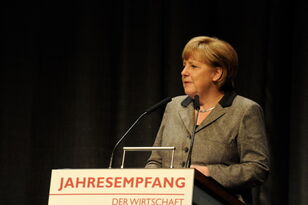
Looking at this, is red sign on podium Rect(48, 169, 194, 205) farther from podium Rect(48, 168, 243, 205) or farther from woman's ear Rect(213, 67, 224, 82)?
woman's ear Rect(213, 67, 224, 82)

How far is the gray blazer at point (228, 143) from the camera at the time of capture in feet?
8.29

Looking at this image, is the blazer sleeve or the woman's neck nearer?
the blazer sleeve

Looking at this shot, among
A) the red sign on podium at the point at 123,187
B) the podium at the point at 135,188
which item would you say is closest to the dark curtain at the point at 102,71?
the podium at the point at 135,188

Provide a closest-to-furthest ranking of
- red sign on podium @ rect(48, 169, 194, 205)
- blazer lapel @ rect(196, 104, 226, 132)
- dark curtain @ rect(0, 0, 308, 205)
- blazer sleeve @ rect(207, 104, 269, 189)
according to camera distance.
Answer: red sign on podium @ rect(48, 169, 194, 205) < blazer sleeve @ rect(207, 104, 269, 189) < blazer lapel @ rect(196, 104, 226, 132) < dark curtain @ rect(0, 0, 308, 205)

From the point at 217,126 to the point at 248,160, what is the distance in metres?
0.22

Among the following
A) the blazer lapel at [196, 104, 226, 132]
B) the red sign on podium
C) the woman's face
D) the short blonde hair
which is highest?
the short blonde hair

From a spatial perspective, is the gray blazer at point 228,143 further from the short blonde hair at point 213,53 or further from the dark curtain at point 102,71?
the dark curtain at point 102,71

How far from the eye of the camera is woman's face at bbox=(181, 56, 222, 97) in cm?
→ 274

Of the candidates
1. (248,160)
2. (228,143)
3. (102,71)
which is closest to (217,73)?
(228,143)

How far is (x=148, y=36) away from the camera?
12.9ft

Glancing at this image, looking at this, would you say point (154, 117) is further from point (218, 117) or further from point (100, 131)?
point (218, 117)

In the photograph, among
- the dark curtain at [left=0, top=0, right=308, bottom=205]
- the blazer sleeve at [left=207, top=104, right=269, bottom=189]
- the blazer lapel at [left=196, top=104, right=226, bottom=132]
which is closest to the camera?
the blazer sleeve at [left=207, top=104, right=269, bottom=189]

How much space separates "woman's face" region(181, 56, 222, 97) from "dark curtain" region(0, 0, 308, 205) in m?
0.88

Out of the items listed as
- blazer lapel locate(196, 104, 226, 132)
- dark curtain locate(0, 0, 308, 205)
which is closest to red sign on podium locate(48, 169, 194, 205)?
blazer lapel locate(196, 104, 226, 132)
